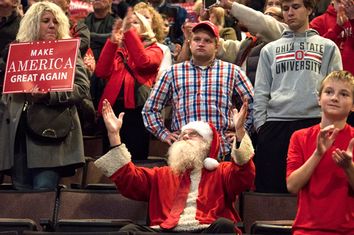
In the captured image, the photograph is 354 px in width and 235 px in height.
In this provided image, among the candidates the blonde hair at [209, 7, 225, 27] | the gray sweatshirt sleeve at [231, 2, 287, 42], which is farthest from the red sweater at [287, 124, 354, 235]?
the blonde hair at [209, 7, 225, 27]

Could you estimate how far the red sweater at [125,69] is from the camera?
9383 millimetres

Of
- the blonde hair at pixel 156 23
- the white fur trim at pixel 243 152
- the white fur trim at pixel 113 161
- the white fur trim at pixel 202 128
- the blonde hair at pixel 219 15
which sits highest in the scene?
the blonde hair at pixel 219 15

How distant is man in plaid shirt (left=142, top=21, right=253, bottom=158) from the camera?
8.36 meters

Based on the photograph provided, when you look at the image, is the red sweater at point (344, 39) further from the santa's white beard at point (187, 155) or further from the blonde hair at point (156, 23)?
the blonde hair at point (156, 23)

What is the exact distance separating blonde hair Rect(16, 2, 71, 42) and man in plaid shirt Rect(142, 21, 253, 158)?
855mm

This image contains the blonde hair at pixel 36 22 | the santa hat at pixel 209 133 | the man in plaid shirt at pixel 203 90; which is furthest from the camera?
the blonde hair at pixel 36 22

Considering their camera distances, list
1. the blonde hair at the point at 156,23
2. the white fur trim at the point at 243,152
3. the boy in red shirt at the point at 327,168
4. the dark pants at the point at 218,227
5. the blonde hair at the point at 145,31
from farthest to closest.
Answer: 1. the blonde hair at the point at 156,23
2. the blonde hair at the point at 145,31
3. the white fur trim at the point at 243,152
4. the dark pants at the point at 218,227
5. the boy in red shirt at the point at 327,168

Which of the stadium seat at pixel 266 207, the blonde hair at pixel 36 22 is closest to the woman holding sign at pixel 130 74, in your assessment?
the blonde hair at pixel 36 22

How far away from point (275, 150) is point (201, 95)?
0.71 meters

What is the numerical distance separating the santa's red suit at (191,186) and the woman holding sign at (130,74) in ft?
Result: 5.07

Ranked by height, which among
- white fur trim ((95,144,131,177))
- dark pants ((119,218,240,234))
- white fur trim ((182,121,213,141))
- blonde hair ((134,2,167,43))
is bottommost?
dark pants ((119,218,240,234))

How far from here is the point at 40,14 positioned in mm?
8672

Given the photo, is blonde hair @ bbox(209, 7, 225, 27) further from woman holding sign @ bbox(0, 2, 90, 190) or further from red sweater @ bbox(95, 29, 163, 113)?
woman holding sign @ bbox(0, 2, 90, 190)

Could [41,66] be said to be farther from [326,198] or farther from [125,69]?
[326,198]
